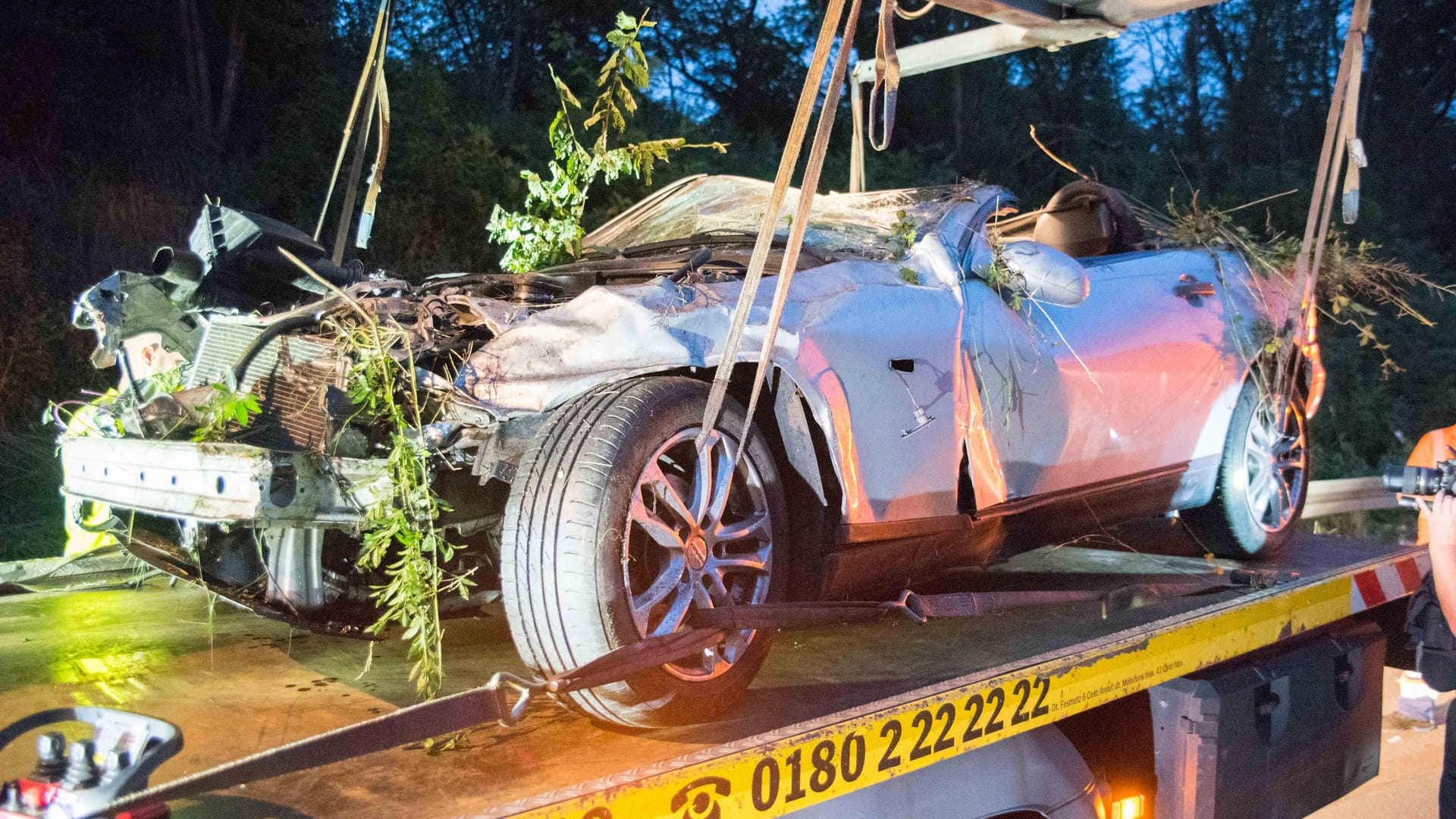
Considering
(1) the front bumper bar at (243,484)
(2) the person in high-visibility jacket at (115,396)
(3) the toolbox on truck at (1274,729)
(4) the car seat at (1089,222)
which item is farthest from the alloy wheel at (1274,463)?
(2) the person in high-visibility jacket at (115,396)

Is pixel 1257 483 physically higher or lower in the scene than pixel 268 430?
lower

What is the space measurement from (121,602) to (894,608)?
2.44 meters

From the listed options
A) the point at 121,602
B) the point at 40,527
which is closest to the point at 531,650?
the point at 121,602

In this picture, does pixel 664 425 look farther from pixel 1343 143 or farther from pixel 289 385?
pixel 1343 143

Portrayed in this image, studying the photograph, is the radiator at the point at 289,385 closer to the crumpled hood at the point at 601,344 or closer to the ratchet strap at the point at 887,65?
the crumpled hood at the point at 601,344

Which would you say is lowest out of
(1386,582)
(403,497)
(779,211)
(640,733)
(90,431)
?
(1386,582)

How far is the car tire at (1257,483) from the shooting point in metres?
4.04

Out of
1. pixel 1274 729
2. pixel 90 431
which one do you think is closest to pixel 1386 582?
pixel 1274 729

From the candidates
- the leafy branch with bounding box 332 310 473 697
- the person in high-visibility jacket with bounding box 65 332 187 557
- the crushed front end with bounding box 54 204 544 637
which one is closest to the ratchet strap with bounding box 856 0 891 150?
the crushed front end with bounding box 54 204 544 637

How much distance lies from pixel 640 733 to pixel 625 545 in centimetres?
40

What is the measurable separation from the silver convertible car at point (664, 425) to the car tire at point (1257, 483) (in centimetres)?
35

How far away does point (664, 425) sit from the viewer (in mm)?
2316

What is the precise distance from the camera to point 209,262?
3.17 m

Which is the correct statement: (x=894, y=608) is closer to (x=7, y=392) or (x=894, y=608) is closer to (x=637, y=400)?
(x=637, y=400)
